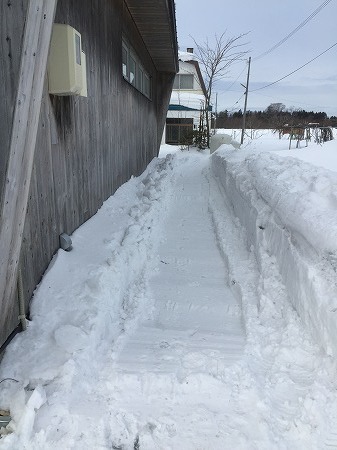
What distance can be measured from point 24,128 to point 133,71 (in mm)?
6975

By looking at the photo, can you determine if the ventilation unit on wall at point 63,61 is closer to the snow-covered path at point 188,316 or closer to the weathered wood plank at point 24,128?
the weathered wood plank at point 24,128

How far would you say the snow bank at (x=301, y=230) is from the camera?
94.6 inches

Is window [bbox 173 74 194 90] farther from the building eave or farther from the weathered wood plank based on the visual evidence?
the weathered wood plank

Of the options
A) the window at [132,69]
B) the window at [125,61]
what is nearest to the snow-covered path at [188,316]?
the window at [125,61]

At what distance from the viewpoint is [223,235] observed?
4996 mm

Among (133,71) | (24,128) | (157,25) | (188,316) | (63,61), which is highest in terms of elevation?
(157,25)

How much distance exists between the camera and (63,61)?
2.93 meters

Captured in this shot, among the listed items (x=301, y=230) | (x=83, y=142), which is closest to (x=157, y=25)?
(x=83, y=142)

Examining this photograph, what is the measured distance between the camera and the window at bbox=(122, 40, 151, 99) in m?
6.89

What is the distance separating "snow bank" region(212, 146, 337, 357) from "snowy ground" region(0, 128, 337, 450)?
0.01 meters

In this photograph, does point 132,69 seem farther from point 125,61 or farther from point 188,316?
point 188,316

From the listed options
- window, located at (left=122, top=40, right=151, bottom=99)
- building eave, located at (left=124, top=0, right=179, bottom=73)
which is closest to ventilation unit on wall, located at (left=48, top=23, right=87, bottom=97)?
window, located at (left=122, top=40, right=151, bottom=99)

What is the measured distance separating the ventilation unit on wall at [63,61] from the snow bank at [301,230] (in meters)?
2.32

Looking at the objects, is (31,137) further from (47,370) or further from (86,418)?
(86,418)
